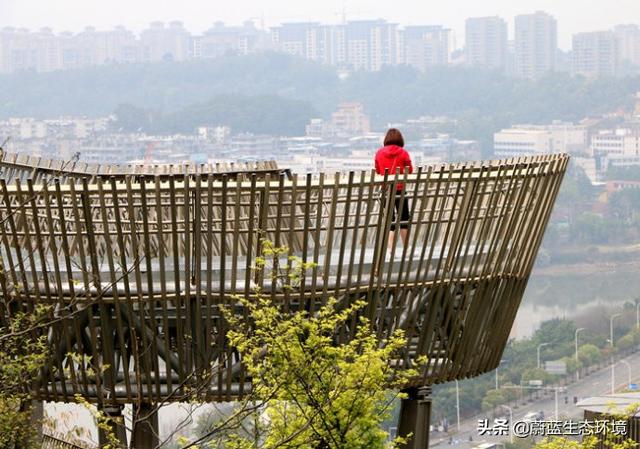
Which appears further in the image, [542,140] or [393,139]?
[542,140]

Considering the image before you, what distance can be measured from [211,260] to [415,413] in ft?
8.94

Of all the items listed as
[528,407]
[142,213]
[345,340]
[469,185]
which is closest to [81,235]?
[142,213]

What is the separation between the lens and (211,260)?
12.3 meters

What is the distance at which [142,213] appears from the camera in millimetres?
12070

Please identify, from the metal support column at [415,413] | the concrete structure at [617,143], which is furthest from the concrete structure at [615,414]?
the concrete structure at [617,143]

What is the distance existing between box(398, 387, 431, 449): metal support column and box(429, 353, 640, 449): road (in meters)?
73.5

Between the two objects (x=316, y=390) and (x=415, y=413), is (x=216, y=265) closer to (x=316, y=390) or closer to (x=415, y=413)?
(x=415, y=413)

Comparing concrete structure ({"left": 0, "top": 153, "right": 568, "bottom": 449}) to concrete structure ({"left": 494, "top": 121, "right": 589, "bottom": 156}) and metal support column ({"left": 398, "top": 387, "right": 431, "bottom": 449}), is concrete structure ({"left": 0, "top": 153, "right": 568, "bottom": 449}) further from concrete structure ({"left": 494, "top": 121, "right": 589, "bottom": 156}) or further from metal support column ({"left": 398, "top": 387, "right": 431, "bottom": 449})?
concrete structure ({"left": 494, "top": 121, "right": 589, "bottom": 156})

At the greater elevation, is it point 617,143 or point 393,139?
point 393,139

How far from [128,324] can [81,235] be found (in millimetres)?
832

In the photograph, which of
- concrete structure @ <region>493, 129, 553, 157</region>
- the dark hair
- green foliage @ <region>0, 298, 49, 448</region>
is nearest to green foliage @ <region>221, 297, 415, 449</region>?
green foliage @ <region>0, 298, 49, 448</region>

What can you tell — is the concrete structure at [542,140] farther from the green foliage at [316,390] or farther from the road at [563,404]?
the green foliage at [316,390]

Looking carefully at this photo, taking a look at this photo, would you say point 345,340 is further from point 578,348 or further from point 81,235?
point 578,348

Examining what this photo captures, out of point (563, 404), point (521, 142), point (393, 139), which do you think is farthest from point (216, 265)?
point (521, 142)
